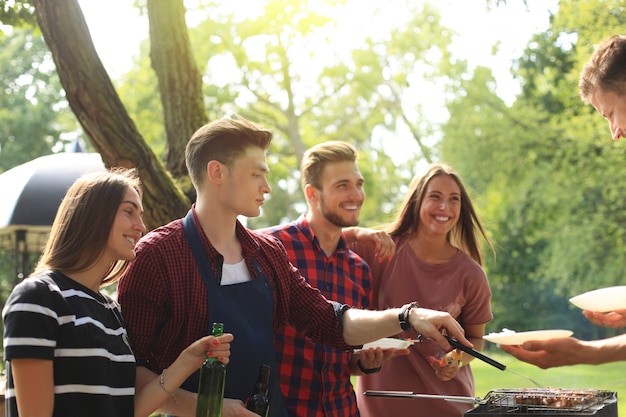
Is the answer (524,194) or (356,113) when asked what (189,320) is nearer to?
(524,194)

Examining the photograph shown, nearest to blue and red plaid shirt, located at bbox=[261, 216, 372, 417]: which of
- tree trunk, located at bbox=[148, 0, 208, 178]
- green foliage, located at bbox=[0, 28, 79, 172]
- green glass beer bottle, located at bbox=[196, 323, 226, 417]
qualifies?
green glass beer bottle, located at bbox=[196, 323, 226, 417]

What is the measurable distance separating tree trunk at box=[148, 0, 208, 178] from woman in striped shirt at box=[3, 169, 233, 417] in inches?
140

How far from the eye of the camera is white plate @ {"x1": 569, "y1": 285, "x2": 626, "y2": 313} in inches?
135

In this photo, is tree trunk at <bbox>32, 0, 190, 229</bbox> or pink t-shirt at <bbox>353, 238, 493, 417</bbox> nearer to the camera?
Result: pink t-shirt at <bbox>353, 238, 493, 417</bbox>

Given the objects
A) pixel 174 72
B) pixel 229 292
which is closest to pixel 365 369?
pixel 229 292

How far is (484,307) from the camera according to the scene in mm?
4418

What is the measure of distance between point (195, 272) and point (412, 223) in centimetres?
187

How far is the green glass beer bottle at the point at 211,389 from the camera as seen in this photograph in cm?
274

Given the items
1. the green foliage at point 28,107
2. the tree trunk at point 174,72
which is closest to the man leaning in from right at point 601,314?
the tree trunk at point 174,72

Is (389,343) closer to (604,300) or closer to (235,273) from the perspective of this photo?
(235,273)

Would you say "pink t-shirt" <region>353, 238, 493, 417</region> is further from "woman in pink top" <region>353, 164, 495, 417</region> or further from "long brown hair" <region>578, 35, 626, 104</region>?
"long brown hair" <region>578, 35, 626, 104</region>

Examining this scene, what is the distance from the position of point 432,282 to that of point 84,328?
222 cm

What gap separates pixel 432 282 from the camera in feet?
14.5

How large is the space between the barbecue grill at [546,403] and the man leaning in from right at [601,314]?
4.8 inches
